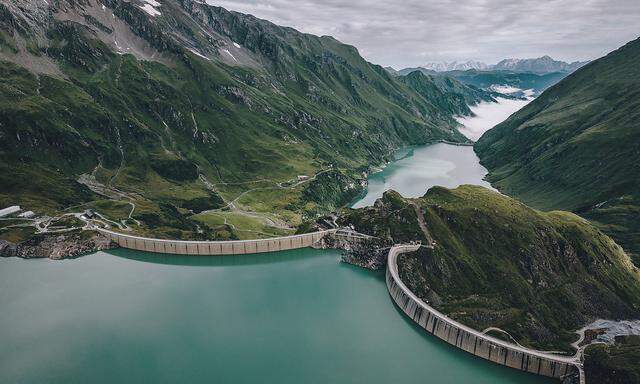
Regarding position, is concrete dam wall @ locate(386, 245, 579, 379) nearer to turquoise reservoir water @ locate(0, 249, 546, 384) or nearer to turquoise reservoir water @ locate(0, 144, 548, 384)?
turquoise reservoir water @ locate(0, 249, 546, 384)

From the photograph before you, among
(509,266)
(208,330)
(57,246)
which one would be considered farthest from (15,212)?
(509,266)

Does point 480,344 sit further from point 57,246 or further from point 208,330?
point 57,246

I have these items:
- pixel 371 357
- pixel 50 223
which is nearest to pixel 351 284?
pixel 371 357

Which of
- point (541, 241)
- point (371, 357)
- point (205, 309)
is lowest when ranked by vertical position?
point (371, 357)

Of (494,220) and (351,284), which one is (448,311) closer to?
(351,284)

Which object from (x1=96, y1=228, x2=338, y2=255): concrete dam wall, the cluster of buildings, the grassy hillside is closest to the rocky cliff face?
(x1=96, y1=228, x2=338, y2=255): concrete dam wall

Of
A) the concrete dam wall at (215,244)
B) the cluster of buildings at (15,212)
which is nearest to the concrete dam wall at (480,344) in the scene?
the concrete dam wall at (215,244)
